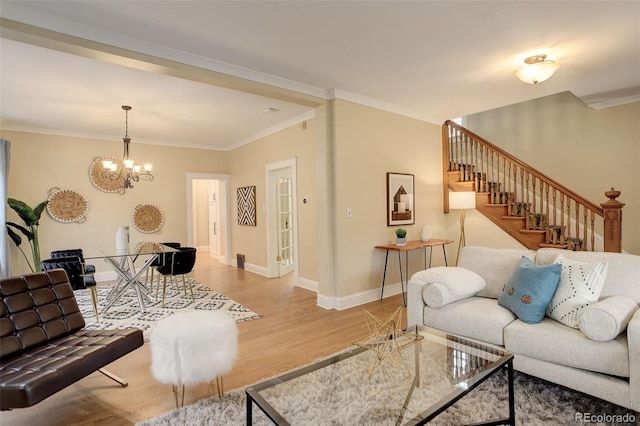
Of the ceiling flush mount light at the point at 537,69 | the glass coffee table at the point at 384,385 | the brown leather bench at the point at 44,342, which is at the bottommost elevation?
the glass coffee table at the point at 384,385

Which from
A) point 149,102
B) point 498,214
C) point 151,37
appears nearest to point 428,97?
point 498,214

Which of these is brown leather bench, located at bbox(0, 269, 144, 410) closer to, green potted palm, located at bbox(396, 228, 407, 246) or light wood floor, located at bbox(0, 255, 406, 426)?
light wood floor, located at bbox(0, 255, 406, 426)

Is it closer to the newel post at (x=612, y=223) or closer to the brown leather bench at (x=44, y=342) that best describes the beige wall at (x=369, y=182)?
the newel post at (x=612, y=223)

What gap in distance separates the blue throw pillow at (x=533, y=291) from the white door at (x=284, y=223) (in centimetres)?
414

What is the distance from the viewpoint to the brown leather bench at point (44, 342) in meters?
1.68

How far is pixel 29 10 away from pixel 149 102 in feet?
6.70

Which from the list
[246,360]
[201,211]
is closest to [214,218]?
[201,211]

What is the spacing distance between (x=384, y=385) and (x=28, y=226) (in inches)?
244

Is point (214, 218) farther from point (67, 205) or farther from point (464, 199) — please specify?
point (464, 199)

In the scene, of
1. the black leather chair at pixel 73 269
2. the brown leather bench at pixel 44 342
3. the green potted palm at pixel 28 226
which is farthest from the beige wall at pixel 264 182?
the green potted palm at pixel 28 226

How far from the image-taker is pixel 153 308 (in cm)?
428

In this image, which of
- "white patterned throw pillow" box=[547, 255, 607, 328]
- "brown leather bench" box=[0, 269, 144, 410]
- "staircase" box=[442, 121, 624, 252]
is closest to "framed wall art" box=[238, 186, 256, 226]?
"staircase" box=[442, 121, 624, 252]

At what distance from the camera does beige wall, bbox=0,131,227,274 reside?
215 inches

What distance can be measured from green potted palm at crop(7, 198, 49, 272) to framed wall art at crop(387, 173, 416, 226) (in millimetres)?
5492
